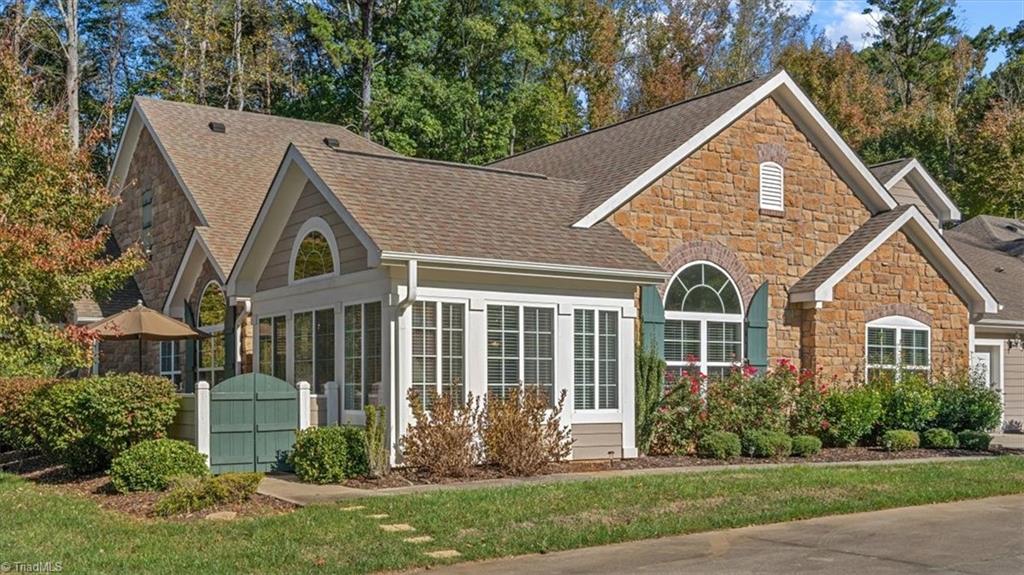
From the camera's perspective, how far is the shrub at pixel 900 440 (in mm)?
18906

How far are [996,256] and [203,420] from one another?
2309 cm

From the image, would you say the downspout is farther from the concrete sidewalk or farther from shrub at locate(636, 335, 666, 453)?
shrub at locate(636, 335, 666, 453)

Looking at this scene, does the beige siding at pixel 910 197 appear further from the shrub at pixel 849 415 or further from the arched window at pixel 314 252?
the arched window at pixel 314 252

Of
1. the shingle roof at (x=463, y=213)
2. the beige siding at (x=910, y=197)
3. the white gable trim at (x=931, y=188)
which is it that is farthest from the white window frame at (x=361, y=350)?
the beige siding at (x=910, y=197)

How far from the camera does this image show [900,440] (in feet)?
62.0

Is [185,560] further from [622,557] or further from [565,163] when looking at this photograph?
[565,163]

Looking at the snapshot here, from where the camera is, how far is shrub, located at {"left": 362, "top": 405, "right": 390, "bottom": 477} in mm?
14656

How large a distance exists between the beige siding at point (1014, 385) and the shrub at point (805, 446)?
9652 mm

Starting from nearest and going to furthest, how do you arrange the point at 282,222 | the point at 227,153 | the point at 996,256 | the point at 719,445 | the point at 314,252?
the point at 314,252
the point at 719,445
the point at 282,222
the point at 227,153
the point at 996,256

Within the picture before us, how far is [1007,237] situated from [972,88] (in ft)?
74.1

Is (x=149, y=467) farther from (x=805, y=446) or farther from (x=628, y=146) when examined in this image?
(x=628, y=146)

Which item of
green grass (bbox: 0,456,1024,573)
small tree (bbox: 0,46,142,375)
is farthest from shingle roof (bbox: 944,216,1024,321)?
small tree (bbox: 0,46,142,375)

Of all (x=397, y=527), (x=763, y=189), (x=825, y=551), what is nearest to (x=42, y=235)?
(x=397, y=527)

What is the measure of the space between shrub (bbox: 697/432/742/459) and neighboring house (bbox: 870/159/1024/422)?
252 inches
